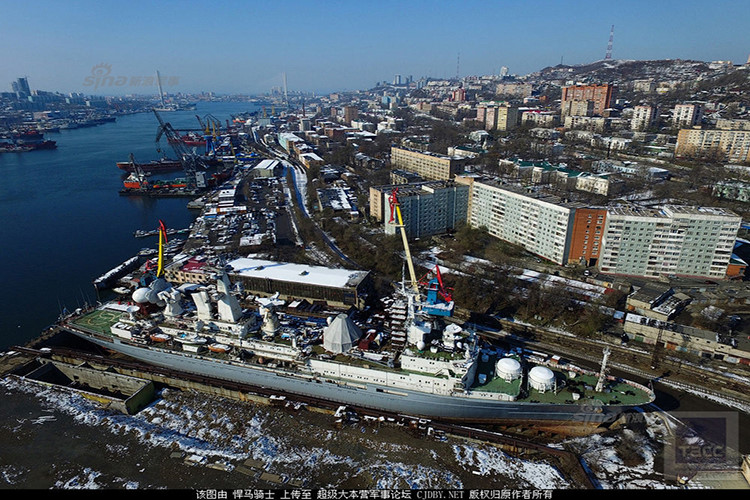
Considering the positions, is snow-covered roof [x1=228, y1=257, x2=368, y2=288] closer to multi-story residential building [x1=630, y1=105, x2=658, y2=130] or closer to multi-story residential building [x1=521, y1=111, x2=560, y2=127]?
multi-story residential building [x1=630, y1=105, x2=658, y2=130]

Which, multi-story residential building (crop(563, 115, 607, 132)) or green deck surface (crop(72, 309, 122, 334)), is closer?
green deck surface (crop(72, 309, 122, 334))

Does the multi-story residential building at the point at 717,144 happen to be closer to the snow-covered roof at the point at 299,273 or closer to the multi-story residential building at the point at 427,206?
the multi-story residential building at the point at 427,206

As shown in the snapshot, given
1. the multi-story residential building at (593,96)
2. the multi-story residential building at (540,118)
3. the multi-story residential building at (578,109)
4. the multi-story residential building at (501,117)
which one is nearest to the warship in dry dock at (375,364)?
the multi-story residential building at (540,118)

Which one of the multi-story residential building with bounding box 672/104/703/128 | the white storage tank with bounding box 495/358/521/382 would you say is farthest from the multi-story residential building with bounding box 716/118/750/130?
the white storage tank with bounding box 495/358/521/382

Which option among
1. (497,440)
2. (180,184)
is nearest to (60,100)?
(180,184)

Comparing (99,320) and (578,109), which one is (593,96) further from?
(99,320)

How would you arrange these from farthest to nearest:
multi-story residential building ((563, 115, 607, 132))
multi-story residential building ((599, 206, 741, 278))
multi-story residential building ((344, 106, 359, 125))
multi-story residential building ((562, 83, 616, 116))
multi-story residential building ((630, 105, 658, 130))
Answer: multi-story residential building ((344, 106, 359, 125)), multi-story residential building ((562, 83, 616, 116)), multi-story residential building ((563, 115, 607, 132)), multi-story residential building ((630, 105, 658, 130)), multi-story residential building ((599, 206, 741, 278))
